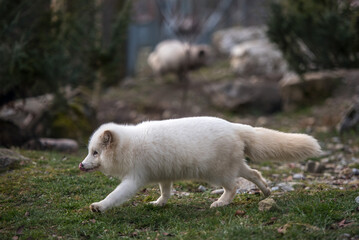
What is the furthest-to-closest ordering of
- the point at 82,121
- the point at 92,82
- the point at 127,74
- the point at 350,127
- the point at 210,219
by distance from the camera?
the point at 127,74 → the point at 92,82 → the point at 82,121 → the point at 350,127 → the point at 210,219

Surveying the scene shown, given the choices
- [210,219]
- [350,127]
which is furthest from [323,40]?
[210,219]

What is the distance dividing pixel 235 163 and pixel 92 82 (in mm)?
8144

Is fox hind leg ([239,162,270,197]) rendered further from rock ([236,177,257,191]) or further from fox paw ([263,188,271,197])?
rock ([236,177,257,191])

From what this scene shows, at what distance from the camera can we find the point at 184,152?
5.49 meters

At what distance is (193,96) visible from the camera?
1617cm

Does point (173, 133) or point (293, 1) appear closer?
point (173, 133)

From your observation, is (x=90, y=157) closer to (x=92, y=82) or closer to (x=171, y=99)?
(x=92, y=82)

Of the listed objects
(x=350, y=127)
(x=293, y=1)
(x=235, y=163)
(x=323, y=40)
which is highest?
(x=293, y=1)

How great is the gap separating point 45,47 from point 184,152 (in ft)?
21.6

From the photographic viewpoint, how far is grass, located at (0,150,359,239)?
4.54m

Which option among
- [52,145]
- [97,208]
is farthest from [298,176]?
[52,145]

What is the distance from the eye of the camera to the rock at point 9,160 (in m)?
7.14

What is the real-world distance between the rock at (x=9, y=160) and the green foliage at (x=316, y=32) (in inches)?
320

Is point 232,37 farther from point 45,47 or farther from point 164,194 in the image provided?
point 164,194
